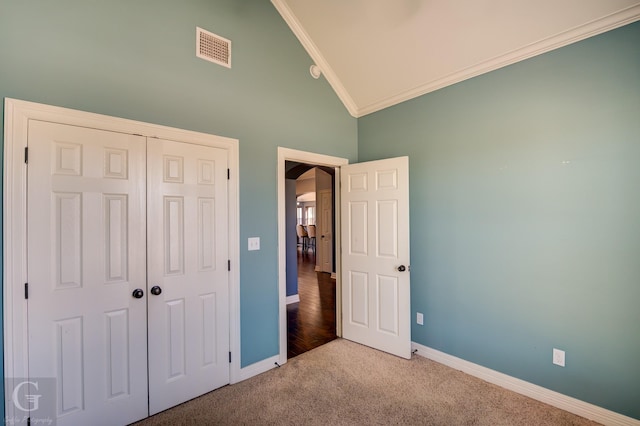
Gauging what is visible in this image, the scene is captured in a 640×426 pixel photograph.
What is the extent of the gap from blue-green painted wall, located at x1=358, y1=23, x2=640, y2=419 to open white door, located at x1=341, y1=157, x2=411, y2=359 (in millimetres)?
278

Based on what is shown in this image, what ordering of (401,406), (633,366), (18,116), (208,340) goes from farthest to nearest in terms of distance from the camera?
(208,340) → (401,406) → (633,366) → (18,116)

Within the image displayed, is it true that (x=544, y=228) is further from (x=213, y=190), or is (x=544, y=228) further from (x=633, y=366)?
(x=213, y=190)

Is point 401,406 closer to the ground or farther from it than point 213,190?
closer to the ground

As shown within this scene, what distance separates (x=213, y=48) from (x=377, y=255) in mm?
2596

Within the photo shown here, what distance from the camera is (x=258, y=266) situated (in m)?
2.68

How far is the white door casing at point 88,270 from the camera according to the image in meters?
1.69

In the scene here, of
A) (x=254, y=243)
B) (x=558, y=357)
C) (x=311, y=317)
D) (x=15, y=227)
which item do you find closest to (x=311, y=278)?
(x=311, y=317)

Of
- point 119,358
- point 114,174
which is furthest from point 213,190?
point 119,358

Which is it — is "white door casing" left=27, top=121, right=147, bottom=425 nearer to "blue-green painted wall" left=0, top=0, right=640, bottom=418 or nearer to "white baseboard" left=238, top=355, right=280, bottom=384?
"blue-green painted wall" left=0, top=0, right=640, bottom=418

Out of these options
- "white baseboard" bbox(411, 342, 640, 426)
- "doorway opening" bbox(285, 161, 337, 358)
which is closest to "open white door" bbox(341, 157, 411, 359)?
"white baseboard" bbox(411, 342, 640, 426)

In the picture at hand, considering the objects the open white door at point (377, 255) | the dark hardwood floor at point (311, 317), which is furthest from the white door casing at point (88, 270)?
the open white door at point (377, 255)

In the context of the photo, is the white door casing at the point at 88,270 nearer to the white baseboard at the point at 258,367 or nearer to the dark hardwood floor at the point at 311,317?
the white baseboard at the point at 258,367

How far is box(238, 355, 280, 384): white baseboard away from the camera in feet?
8.31

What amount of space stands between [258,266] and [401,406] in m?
1.69
